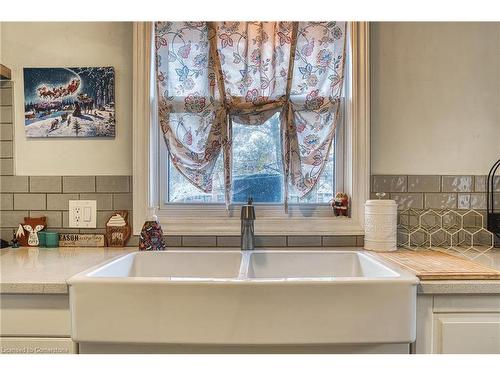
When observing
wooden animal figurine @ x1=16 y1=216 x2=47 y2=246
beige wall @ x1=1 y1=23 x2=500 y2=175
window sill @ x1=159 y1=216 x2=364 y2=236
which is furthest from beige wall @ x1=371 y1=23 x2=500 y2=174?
wooden animal figurine @ x1=16 y1=216 x2=47 y2=246

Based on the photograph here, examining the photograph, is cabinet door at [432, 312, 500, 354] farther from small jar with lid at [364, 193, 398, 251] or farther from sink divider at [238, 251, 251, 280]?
sink divider at [238, 251, 251, 280]

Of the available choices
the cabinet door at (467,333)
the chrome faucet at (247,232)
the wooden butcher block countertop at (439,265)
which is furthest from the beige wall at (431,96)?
the cabinet door at (467,333)

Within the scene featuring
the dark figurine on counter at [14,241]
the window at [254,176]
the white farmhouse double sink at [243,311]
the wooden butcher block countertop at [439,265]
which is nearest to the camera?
the white farmhouse double sink at [243,311]

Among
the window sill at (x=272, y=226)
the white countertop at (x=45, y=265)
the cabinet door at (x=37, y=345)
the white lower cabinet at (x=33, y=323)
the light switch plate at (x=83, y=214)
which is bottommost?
the cabinet door at (x=37, y=345)

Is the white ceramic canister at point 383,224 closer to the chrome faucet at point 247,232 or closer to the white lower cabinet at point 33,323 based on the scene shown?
the chrome faucet at point 247,232

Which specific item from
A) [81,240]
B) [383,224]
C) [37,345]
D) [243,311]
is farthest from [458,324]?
[81,240]

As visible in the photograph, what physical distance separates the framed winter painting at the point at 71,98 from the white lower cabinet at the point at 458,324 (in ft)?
4.69

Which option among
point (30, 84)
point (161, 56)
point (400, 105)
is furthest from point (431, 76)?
point (30, 84)

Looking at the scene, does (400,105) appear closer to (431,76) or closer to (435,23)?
(431,76)

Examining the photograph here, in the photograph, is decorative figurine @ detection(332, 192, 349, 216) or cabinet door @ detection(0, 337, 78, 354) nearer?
cabinet door @ detection(0, 337, 78, 354)

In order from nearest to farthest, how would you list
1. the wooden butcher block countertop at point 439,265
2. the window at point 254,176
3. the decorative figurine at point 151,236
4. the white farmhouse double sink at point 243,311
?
the white farmhouse double sink at point 243,311, the wooden butcher block countertop at point 439,265, the decorative figurine at point 151,236, the window at point 254,176

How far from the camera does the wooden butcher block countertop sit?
1.15m

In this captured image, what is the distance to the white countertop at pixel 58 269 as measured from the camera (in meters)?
1.10

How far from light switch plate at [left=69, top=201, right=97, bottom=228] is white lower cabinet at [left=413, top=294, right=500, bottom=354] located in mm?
1350
